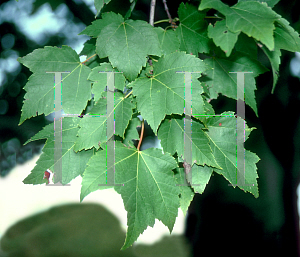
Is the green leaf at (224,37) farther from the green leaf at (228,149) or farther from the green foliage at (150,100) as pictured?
the green leaf at (228,149)

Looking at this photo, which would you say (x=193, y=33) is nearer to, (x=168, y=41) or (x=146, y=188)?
(x=168, y=41)

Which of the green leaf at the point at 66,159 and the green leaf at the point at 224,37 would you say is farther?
the green leaf at the point at 66,159

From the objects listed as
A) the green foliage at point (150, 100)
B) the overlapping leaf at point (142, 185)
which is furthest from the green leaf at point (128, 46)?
the overlapping leaf at point (142, 185)

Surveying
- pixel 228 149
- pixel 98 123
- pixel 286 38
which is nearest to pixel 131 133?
pixel 98 123

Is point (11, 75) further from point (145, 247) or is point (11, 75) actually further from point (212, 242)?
point (212, 242)

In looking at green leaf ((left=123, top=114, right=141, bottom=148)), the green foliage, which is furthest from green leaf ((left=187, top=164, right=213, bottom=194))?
green leaf ((left=123, top=114, right=141, bottom=148))

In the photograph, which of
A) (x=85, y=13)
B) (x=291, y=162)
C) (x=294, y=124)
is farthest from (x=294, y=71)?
(x=85, y=13)
